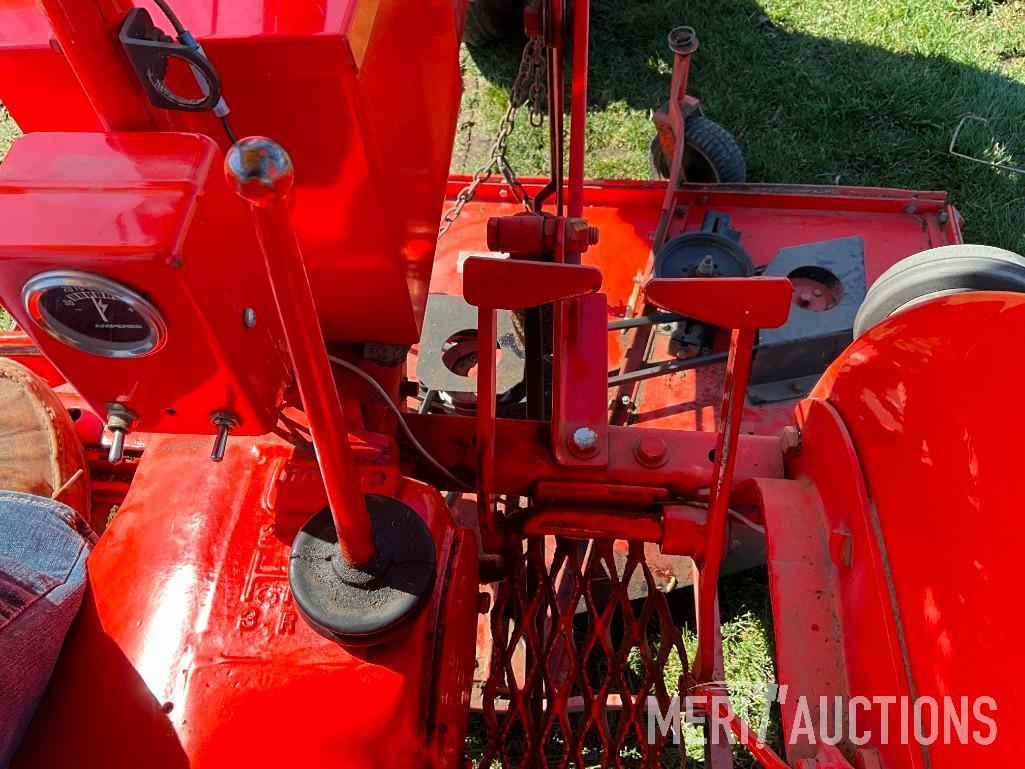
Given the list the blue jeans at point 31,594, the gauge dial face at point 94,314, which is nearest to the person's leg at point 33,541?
the blue jeans at point 31,594

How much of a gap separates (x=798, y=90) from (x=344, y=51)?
3181 mm

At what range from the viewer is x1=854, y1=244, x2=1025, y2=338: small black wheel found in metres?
1.87

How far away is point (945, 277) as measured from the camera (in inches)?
73.8

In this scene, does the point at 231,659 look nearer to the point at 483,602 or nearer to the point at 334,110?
the point at 483,602

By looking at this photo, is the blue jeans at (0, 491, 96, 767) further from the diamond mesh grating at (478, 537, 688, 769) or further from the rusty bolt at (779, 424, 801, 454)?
the rusty bolt at (779, 424, 801, 454)

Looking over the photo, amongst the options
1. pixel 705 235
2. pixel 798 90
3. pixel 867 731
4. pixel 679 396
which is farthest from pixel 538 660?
pixel 798 90

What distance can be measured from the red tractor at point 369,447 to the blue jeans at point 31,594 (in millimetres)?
42

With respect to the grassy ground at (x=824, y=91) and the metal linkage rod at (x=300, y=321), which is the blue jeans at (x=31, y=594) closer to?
the metal linkage rod at (x=300, y=321)

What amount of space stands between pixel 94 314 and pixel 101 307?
2 centimetres

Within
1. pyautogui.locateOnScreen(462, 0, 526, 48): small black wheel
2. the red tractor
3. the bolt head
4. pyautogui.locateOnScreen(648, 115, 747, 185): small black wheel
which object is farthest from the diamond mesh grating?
pyautogui.locateOnScreen(462, 0, 526, 48): small black wheel

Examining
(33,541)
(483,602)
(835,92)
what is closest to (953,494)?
(483,602)

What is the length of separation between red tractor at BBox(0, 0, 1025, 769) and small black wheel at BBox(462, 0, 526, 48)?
89.9 inches

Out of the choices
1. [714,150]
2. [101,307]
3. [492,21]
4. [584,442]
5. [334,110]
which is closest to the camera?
[101,307]

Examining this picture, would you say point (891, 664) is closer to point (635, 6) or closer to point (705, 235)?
point (705, 235)
